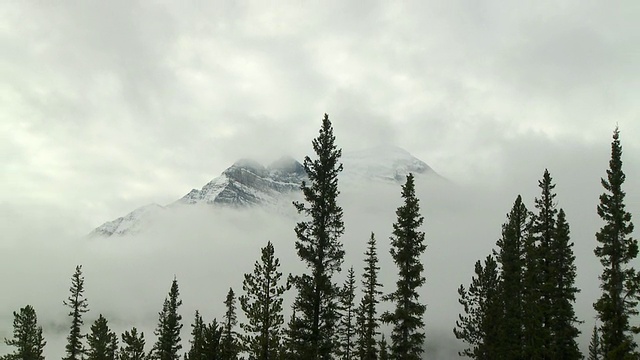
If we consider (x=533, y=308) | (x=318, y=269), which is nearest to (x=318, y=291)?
(x=318, y=269)

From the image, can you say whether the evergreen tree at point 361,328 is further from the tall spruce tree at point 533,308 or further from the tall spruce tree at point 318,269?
the tall spruce tree at point 318,269

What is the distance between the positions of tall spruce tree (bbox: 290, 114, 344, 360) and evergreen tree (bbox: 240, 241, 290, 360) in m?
2.08

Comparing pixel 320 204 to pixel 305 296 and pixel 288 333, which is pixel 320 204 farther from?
pixel 288 333

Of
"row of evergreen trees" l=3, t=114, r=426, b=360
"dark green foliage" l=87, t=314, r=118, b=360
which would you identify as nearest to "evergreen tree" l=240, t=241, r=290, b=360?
"row of evergreen trees" l=3, t=114, r=426, b=360

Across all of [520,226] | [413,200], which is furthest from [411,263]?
[520,226]

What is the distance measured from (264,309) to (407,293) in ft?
33.4

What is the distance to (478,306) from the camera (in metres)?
50.2

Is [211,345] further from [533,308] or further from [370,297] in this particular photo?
[533,308]

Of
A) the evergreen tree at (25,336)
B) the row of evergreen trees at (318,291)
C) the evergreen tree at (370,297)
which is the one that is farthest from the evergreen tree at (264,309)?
the evergreen tree at (25,336)

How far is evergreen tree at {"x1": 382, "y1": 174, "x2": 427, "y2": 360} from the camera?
124 ft

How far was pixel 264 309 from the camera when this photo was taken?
35.8 m

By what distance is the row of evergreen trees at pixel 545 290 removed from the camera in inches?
1407

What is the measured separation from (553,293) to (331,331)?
2056 cm

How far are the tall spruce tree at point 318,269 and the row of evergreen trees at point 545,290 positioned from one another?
17686 mm
